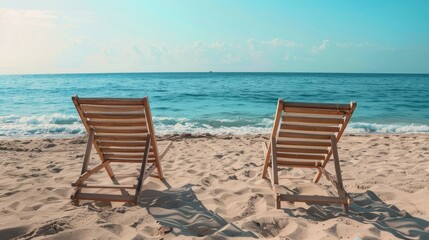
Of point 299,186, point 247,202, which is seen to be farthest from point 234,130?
point 247,202

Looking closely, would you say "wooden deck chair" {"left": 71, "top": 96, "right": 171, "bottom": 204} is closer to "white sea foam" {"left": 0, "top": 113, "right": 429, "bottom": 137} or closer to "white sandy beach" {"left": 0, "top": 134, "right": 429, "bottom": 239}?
"white sandy beach" {"left": 0, "top": 134, "right": 429, "bottom": 239}

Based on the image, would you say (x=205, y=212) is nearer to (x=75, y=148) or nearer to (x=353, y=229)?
(x=353, y=229)

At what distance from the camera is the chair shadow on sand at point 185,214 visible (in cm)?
291

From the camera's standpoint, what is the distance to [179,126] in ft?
39.5

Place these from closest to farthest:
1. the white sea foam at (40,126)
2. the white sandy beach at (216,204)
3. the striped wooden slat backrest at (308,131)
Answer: the white sandy beach at (216,204)
the striped wooden slat backrest at (308,131)
the white sea foam at (40,126)

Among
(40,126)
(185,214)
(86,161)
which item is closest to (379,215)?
(185,214)

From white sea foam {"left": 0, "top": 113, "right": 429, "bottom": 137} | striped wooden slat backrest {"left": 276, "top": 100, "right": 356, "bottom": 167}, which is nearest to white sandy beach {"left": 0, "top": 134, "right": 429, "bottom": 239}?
striped wooden slat backrest {"left": 276, "top": 100, "right": 356, "bottom": 167}

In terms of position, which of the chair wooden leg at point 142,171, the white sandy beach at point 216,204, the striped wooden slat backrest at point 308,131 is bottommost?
the white sandy beach at point 216,204

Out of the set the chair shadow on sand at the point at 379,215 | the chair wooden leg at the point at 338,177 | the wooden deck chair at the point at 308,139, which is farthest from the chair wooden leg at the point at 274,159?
the chair wooden leg at the point at 338,177

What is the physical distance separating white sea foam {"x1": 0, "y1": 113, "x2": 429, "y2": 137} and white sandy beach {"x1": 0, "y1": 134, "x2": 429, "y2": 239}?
449 cm

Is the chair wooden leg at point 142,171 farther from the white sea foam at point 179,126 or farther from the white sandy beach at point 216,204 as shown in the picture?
the white sea foam at point 179,126

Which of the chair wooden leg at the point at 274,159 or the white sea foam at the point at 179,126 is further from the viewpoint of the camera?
the white sea foam at the point at 179,126

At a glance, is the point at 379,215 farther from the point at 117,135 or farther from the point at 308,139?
the point at 117,135

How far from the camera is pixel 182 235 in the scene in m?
2.79
